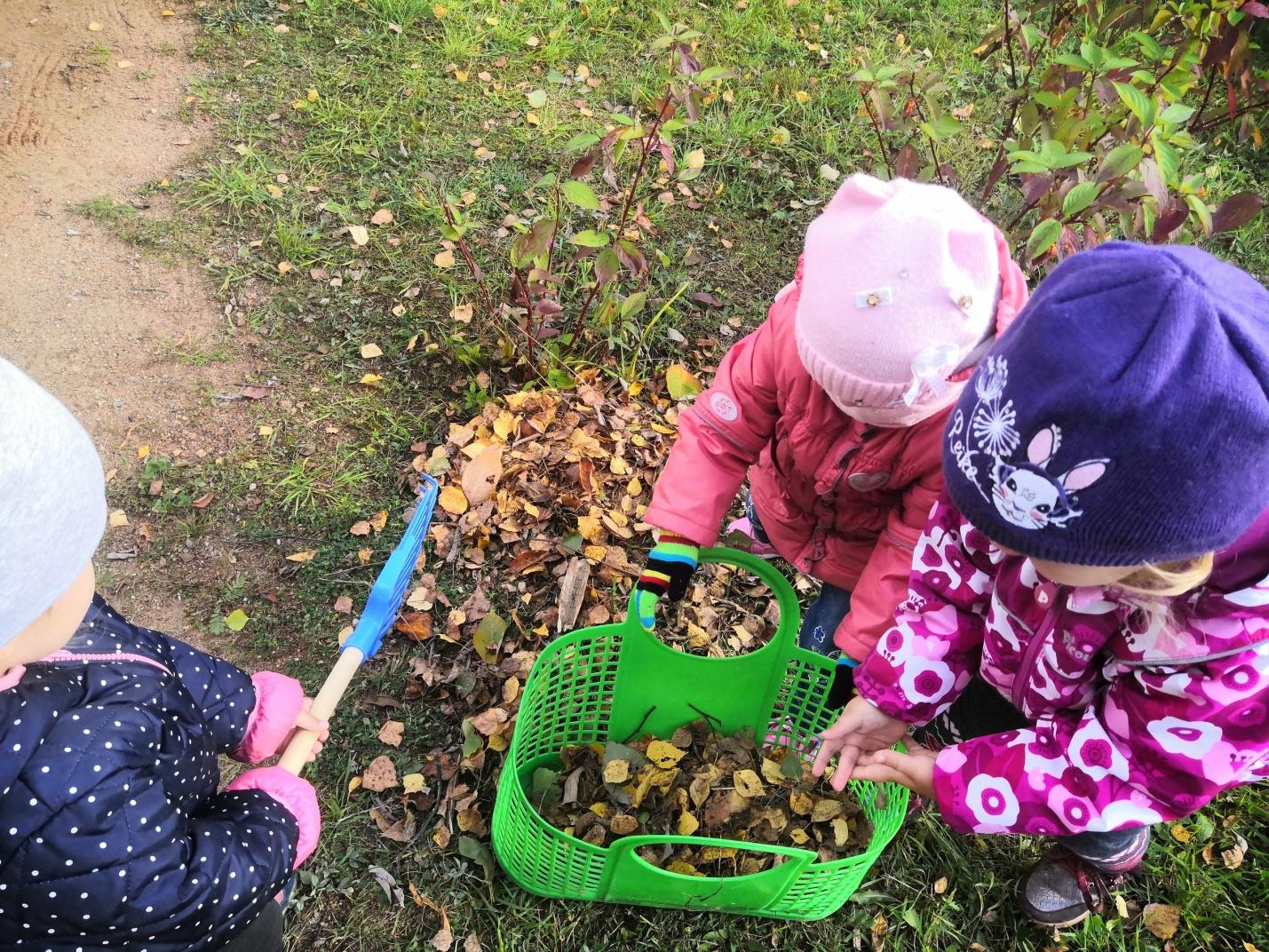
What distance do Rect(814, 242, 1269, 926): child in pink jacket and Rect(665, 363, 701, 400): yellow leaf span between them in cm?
130

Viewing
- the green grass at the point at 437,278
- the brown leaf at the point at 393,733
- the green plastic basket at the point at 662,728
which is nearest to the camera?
the green plastic basket at the point at 662,728

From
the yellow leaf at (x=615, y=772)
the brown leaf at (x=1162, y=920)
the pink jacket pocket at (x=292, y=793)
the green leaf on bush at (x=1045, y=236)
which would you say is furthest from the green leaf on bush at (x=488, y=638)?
the brown leaf at (x=1162, y=920)

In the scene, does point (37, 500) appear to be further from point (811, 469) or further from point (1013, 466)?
point (811, 469)

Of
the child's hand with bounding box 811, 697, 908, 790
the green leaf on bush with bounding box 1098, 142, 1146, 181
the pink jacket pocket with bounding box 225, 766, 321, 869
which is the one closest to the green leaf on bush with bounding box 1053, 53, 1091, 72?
the green leaf on bush with bounding box 1098, 142, 1146, 181

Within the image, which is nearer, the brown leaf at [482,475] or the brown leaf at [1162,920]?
the brown leaf at [1162,920]

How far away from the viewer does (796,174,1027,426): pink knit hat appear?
4.42 feet

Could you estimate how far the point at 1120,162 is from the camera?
5.90 feet

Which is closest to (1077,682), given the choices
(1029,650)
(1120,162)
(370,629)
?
(1029,650)

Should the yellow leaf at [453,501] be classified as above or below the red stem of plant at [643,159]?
below

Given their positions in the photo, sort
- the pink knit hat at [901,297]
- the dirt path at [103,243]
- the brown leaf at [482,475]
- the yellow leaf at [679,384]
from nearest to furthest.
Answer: the pink knit hat at [901,297] < the brown leaf at [482,475] < the dirt path at [103,243] < the yellow leaf at [679,384]

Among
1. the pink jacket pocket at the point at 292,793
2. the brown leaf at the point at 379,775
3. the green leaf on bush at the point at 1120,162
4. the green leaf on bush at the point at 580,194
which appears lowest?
the brown leaf at the point at 379,775

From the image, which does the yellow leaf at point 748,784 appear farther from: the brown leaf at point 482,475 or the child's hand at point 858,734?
the brown leaf at point 482,475

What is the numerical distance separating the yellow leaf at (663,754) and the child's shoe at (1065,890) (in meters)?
0.86

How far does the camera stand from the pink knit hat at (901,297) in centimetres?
135
